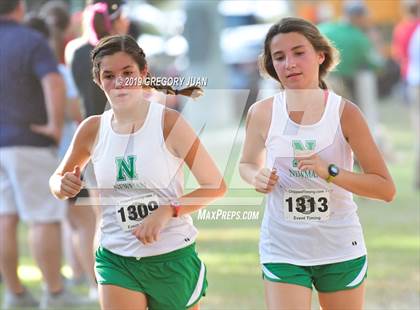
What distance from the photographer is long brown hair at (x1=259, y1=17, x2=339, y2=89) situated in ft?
16.9

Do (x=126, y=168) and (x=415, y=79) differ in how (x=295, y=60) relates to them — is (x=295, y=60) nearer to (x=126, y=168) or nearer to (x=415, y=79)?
(x=126, y=168)

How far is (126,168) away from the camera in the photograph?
16.2ft

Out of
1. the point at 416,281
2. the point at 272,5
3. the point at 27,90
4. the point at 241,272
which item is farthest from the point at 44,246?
the point at 272,5

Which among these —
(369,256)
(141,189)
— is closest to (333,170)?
(141,189)

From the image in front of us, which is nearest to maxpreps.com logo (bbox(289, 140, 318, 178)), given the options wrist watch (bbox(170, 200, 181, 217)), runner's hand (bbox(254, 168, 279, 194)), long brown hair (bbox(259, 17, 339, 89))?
runner's hand (bbox(254, 168, 279, 194))

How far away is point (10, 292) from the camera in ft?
26.6

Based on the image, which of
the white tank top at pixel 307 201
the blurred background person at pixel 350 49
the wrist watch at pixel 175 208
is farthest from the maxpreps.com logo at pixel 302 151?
the blurred background person at pixel 350 49

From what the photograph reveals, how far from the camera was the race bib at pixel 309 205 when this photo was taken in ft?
16.5

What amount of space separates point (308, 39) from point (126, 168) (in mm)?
975

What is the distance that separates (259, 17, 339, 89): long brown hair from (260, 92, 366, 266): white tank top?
0.25 meters

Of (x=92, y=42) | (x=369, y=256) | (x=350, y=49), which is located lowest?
(x=369, y=256)

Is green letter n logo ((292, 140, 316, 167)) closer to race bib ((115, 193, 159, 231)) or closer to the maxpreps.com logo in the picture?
the maxpreps.com logo

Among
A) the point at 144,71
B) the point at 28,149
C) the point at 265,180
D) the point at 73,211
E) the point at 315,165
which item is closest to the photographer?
the point at 315,165

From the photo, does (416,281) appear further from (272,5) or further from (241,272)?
(272,5)
